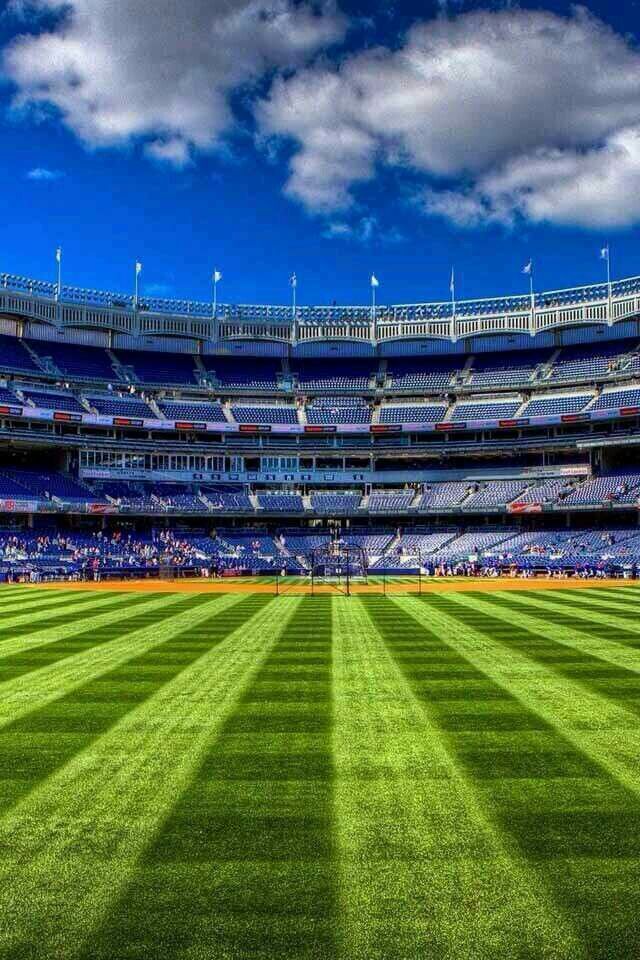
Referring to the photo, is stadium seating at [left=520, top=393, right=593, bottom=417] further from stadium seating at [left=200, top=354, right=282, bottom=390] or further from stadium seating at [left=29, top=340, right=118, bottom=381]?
stadium seating at [left=29, top=340, right=118, bottom=381]

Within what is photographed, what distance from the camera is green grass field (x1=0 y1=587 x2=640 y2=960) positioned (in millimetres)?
4875

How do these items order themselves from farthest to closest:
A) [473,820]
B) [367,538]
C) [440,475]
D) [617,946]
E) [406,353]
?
1. [406,353]
2. [440,475]
3. [367,538]
4. [473,820]
5. [617,946]

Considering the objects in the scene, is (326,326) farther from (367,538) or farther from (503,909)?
(503,909)

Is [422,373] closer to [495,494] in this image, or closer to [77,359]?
[495,494]

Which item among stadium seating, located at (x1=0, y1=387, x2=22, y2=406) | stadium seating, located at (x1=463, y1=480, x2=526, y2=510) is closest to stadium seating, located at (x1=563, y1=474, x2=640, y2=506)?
stadium seating, located at (x1=463, y1=480, x2=526, y2=510)

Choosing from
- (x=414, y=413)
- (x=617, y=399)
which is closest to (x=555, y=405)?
(x=617, y=399)

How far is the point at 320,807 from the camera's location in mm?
6992

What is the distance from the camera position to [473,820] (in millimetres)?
6609

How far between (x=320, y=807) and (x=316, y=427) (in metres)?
71.1

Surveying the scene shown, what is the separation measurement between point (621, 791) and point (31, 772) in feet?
20.0

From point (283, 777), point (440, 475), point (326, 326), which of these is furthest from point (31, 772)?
point (326, 326)

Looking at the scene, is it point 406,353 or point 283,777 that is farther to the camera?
point 406,353

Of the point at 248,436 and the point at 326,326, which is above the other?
the point at 326,326

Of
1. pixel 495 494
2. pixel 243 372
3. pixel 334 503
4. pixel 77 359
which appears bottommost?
pixel 334 503
